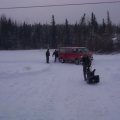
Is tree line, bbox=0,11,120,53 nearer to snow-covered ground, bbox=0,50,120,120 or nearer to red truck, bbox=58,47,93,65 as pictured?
red truck, bbox=58,47,93,65

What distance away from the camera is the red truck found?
2400 centimetres

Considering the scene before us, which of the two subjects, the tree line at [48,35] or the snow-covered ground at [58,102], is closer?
the snow-covered ground at [58,102]

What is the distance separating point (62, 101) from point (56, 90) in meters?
2.07

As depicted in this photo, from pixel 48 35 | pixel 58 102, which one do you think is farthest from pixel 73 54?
pixel 48 35

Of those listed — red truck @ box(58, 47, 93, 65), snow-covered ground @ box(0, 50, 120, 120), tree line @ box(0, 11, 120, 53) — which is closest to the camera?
snow-covered ground @ box(0, 50, 120, 120)

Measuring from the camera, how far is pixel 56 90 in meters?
10.2

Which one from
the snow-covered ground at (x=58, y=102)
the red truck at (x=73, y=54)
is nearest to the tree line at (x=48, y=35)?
the red truck at (x=73, y=54)

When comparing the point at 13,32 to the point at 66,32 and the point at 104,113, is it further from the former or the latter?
the point at 104,113

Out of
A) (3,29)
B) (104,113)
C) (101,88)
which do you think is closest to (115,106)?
(104,113)

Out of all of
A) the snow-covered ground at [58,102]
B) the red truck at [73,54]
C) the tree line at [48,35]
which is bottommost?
the snow-covered ground at [58,102]

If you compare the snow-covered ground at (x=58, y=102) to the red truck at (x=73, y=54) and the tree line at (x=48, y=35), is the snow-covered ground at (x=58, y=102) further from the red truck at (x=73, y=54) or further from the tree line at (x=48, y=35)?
the tree line at (x=48, y=35)

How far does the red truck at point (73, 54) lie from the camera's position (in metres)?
24.0

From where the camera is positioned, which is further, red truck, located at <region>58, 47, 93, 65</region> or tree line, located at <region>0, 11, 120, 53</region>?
tree line, located at <region>0, 11, 120, 53</region>

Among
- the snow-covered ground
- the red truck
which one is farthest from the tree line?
the snow-covered ground
